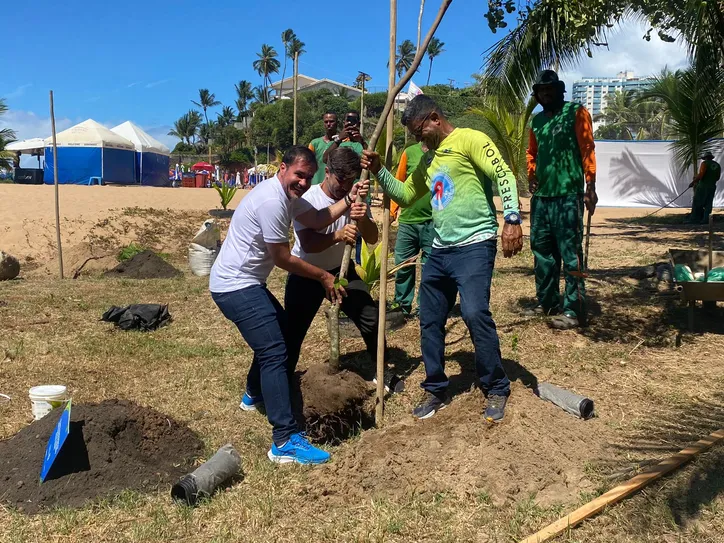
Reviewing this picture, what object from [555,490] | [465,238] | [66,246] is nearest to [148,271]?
[66,246]

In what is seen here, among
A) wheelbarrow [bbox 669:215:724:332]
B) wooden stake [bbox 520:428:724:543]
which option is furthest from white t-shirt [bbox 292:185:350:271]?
wheelbarrow [bbox 669:215:724:332]

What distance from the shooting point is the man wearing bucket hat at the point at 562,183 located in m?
5.70

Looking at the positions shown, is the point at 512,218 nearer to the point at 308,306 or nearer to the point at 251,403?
the point at 308,306

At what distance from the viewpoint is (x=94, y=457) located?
383 centimetres

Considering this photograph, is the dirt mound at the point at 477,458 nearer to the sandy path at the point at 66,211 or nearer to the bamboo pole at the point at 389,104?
the bamboo pole at the point at 389,104

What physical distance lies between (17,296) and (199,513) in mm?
6687

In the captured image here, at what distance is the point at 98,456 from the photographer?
12.6ft

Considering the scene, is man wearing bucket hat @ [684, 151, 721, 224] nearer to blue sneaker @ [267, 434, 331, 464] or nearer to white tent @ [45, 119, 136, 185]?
blue sneaker @ [267, 434, 331, 464]

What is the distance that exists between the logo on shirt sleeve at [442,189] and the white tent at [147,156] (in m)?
37.4

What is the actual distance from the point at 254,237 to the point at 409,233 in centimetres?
259

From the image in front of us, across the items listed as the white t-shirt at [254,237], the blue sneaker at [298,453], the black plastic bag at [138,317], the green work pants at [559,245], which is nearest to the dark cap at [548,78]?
the green work pants at [559,245]

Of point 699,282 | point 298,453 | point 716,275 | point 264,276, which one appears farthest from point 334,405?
point 716,275

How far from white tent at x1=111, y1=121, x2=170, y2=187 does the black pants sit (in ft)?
120

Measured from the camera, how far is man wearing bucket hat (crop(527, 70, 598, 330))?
570 centimetres
